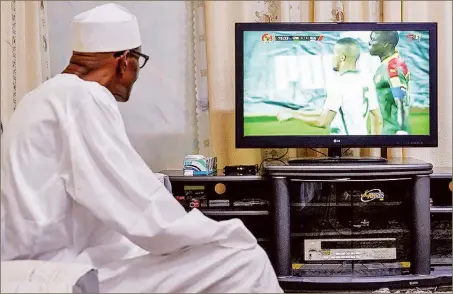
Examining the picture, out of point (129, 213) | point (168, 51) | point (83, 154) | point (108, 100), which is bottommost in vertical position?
point (129, 213)

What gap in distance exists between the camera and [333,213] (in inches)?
125

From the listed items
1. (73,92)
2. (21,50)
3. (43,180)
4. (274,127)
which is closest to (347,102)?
(274,127)

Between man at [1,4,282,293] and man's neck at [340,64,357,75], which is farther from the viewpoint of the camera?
man's neck at [340,64,357,75]

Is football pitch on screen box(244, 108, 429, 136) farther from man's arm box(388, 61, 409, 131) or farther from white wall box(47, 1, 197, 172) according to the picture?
white wall box(47, 1, 197, 172)

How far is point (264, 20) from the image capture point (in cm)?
360

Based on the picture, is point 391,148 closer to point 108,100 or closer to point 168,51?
point 168,51

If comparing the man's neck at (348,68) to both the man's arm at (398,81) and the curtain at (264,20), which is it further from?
the curtain at (264,20)

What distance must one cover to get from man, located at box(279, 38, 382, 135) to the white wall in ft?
2.34

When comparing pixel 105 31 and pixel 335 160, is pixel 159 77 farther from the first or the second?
pixel 105 31

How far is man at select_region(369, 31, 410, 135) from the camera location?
322cm

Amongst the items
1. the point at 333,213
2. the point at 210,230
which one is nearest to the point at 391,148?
the point at 333,213

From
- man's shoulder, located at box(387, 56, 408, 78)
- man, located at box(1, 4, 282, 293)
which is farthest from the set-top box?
man, located at box(1, 4, 282, 293)

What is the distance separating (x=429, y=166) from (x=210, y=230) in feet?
5.42

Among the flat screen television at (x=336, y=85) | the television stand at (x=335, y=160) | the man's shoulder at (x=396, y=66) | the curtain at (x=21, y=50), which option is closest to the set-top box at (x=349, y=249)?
the television stand at (x=335, y=160)
